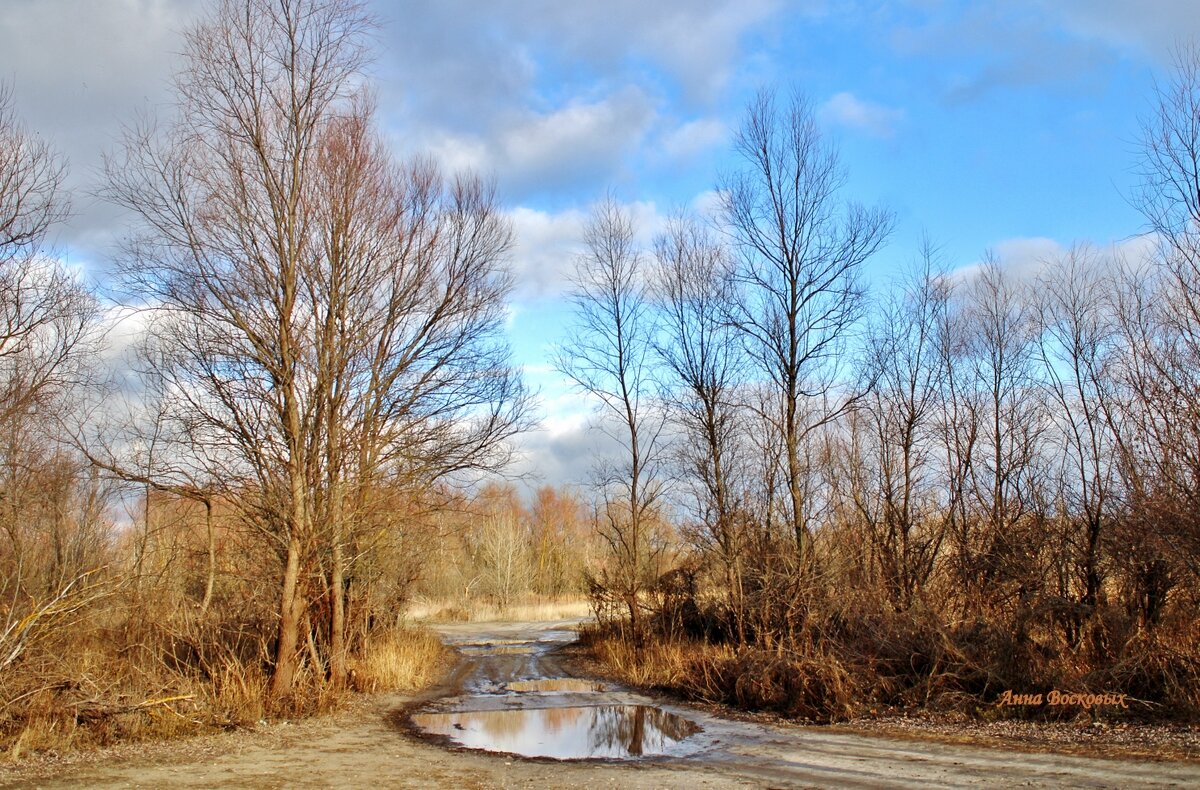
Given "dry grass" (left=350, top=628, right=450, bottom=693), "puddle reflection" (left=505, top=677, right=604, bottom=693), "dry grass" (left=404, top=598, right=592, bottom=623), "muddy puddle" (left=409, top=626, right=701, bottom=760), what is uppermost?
"dry grass" (left=350, top=628, right=450, bottom=693)

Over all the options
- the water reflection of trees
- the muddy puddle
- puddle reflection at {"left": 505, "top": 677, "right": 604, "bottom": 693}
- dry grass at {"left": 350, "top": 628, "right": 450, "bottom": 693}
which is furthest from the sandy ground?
puddle reflection at {"left": 505, "top": 677, "right": 604, "bottom": 693}

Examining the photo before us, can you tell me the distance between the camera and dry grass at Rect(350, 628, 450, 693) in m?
15.4

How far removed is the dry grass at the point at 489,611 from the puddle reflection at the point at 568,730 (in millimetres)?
25996

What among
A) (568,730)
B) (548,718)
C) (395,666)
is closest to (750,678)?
(568,730)

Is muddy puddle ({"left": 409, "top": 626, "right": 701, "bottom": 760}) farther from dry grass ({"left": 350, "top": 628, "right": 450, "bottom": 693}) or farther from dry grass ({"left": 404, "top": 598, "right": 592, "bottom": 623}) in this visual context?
dry grass ({"left": 404, "top": 598, "right": 592, "bottom": 623})

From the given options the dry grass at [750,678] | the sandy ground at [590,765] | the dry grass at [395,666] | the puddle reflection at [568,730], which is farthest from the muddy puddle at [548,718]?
the dry grass at [750,678]

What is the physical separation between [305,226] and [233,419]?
11.1 ft

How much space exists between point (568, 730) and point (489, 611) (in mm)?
31367

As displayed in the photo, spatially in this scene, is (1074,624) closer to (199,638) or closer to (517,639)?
(199,638)

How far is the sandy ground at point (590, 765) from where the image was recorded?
8.26 meters

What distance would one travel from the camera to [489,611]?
4306 centimetres

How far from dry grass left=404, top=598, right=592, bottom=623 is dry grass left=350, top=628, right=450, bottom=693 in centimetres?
2037

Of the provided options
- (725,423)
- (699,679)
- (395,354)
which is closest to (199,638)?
(395,354)

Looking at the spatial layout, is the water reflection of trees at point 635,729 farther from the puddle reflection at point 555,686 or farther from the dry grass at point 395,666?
the dry grass at point 395,666
